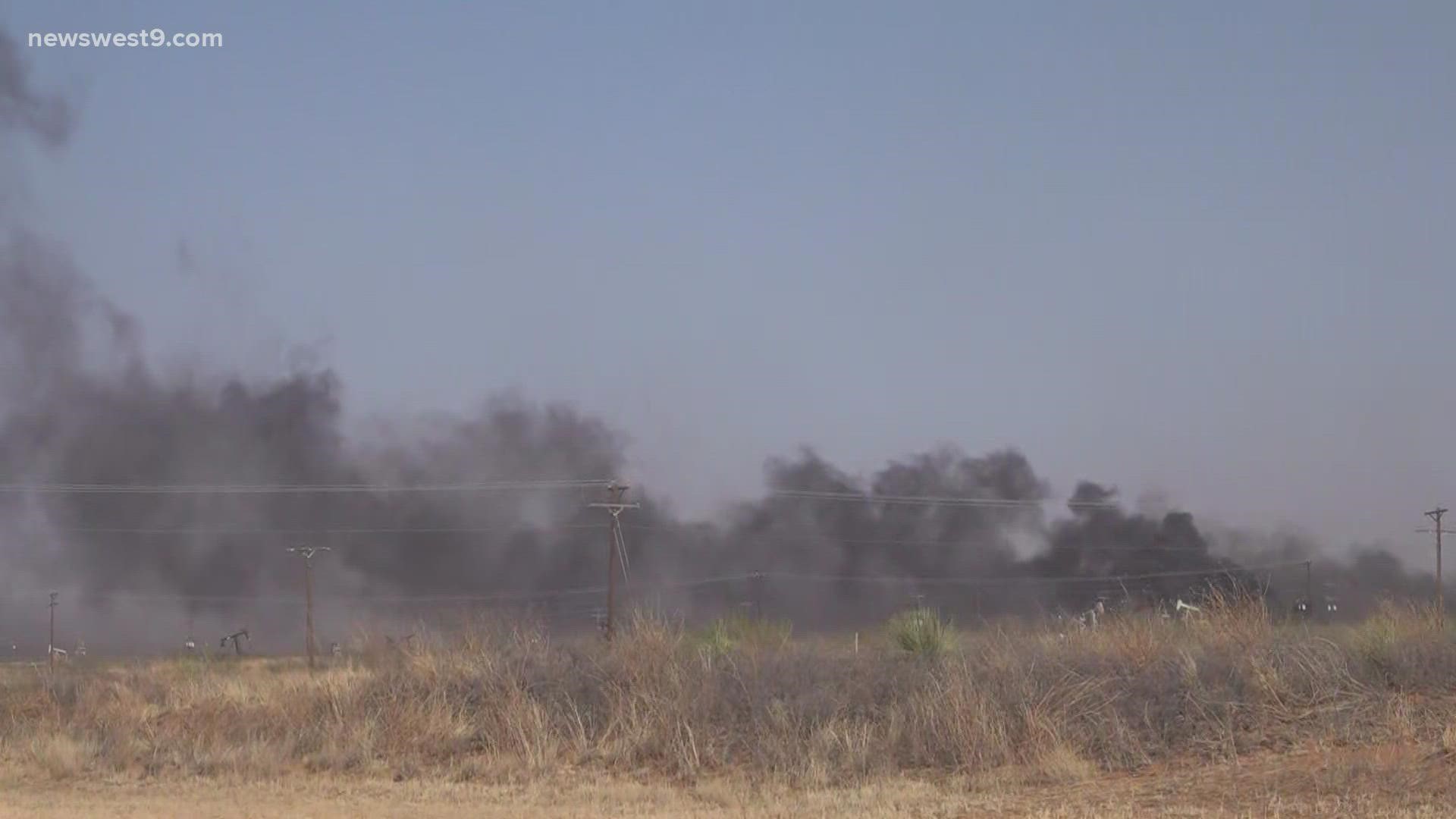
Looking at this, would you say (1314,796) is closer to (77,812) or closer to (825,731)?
(825,731)

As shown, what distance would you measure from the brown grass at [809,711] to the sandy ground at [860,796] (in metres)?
0.48

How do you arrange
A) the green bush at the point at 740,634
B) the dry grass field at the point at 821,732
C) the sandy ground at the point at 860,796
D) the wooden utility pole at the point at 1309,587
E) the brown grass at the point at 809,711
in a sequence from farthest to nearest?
1. the wooden utility pole at the point at 1309,587
2. the green bush at the point at 740,634
3. the brown grass at the point at 809,711
4. the dry grass field at the point at 821,732
5. the sandy ground at the point at 860,796

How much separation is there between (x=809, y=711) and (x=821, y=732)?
35.6 inches

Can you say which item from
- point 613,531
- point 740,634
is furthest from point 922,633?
point 613,531

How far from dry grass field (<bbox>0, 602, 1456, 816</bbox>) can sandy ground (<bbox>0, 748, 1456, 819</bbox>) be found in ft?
0.18

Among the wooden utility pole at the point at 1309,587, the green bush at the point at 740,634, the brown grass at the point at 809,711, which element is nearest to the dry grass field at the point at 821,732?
→ the brown grass at the point at 809,711

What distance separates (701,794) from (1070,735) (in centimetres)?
475

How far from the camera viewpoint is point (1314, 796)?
50.4ft

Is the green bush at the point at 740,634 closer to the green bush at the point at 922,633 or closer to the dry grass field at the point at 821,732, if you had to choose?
the dry grass field at the point at 821,732

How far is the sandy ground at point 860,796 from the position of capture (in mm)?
15367

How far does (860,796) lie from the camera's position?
1712cm

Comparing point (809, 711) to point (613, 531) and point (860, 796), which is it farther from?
point (613, 531)

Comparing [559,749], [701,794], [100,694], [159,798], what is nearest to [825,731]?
[701,794]

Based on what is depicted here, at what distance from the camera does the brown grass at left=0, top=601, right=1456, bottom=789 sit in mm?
18672
